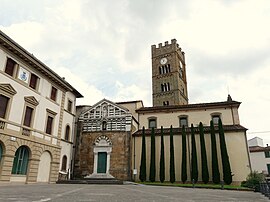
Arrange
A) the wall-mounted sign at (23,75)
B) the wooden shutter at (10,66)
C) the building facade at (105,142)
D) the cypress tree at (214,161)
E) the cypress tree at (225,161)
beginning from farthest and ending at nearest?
the building facade at (105,142) < the cypress tree at (214,161) < the cypress tree at (225,161) < the wall-mounted sign at (23,75) < the wooden shutter at (10,66)

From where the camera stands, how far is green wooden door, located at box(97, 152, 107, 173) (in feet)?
82.1

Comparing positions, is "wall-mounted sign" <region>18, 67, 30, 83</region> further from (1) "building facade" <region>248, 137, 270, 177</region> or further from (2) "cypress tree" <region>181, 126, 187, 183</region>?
(1) "building facade" <region>248, 137, 270, 177</region>

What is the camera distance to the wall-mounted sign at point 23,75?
1808cm

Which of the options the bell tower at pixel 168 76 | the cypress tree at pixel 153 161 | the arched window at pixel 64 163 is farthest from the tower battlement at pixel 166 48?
the arched window at pixel 64 163

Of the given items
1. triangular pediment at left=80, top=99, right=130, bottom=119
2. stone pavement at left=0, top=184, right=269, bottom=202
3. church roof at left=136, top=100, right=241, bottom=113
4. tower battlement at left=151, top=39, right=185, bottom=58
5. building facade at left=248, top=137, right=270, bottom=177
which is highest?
tower battlement at left=151, top=39, right=185, bottom=58

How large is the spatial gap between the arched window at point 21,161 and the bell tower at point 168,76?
3360 cm

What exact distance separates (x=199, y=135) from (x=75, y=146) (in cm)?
1434

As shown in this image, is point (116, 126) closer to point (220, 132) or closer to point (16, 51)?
point (220, 132)

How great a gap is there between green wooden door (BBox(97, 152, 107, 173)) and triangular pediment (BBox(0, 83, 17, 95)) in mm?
12152

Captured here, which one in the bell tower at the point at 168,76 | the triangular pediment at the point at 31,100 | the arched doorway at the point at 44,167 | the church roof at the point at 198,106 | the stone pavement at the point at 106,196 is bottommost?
the stone pavement at the point at 106,196

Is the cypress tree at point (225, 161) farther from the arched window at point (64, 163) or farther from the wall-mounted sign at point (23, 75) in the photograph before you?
the wall-mounted sign at point (23, 75)

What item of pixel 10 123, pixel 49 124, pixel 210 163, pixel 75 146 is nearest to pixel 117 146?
pixel 75 146

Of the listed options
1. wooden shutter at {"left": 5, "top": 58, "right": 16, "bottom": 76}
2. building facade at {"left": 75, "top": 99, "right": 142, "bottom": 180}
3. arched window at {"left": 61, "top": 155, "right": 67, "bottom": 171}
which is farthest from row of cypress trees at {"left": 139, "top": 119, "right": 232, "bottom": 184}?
wooden shutter at {"left": 5, "top": 58, "right": 16, "bottom": 76}

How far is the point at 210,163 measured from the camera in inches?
930
